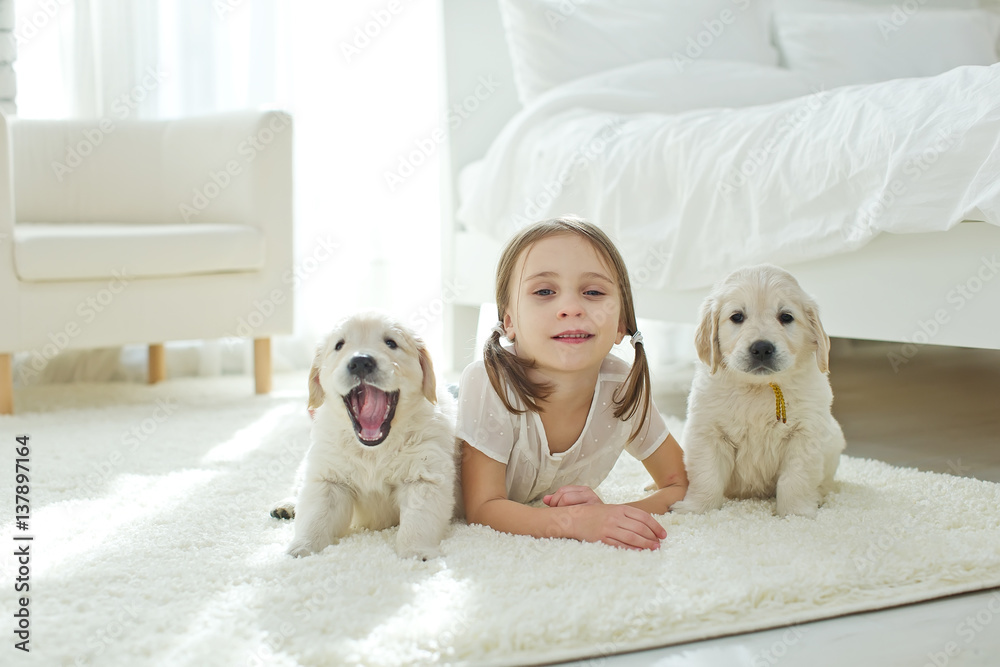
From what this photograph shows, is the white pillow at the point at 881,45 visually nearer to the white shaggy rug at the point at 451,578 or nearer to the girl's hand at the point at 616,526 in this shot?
the white shaggy rug at the point at 451,578

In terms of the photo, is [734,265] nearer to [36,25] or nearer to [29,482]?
[29,482]

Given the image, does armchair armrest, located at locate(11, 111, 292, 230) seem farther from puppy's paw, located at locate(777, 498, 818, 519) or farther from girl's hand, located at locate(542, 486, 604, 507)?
puppy's paw, located at locate(777, 498, 818, 519)

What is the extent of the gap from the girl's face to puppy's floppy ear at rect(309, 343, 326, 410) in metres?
0.39

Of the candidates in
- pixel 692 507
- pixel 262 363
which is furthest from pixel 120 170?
pixel 692 507

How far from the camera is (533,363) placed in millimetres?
1772

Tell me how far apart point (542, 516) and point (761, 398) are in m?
0.51

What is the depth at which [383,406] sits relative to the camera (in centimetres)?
157

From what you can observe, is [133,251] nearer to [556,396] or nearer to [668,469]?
[556,396]

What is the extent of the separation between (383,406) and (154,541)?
480 mm

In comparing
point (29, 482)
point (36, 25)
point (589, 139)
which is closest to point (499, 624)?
point (29, 482)

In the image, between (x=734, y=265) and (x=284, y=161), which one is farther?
(x=284, y=161)

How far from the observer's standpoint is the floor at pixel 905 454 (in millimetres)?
1170

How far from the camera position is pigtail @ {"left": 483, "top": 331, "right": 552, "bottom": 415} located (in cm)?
173

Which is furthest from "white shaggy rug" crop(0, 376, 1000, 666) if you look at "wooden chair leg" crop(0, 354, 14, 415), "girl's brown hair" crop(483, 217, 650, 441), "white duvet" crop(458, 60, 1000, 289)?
"wooden chair leg" crop(0, 354, 14, 415)
